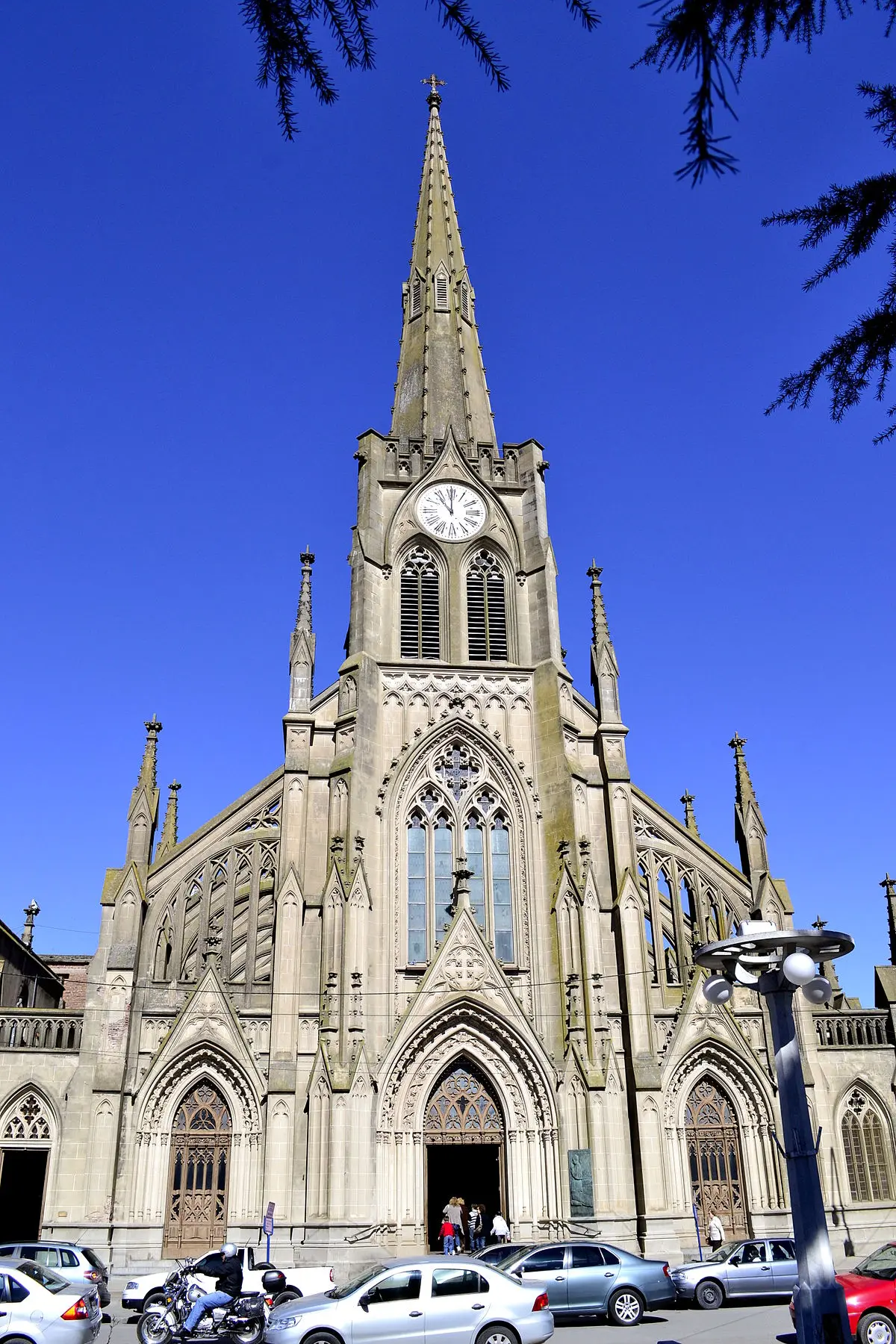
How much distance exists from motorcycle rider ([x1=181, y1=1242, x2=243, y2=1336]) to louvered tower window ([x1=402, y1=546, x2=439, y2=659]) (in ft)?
68.9

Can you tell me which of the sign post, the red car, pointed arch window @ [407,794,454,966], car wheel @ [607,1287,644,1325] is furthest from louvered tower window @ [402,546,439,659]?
the red car

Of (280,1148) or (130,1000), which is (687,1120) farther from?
(130,1000)

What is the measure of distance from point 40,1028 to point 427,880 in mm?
10753

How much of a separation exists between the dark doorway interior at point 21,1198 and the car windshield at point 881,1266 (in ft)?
81.7

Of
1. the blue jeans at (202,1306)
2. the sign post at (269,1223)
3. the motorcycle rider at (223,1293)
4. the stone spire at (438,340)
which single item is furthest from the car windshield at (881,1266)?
the stone spire at (438,340)

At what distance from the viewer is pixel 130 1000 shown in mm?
27531

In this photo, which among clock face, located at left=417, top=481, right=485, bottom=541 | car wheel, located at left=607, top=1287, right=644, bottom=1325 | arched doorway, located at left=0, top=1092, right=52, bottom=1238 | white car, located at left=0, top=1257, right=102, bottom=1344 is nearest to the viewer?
white car, located at left=0, top=1257, right=102, bottom=1344

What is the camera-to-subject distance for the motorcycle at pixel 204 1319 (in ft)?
47.3

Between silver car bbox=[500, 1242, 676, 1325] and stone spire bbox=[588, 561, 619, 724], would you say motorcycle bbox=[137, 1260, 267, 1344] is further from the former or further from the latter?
stone spire bbox=[588, 561, 619, 724]

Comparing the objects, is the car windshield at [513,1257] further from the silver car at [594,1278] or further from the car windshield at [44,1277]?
the car windshield at [44,1277]

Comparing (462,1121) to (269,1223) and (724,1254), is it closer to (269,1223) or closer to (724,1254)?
(269,1223)

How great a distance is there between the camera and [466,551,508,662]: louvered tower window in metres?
34.5

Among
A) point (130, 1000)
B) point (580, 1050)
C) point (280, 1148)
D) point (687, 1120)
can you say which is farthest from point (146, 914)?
point (687, 1120)

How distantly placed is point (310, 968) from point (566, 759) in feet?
29.9
